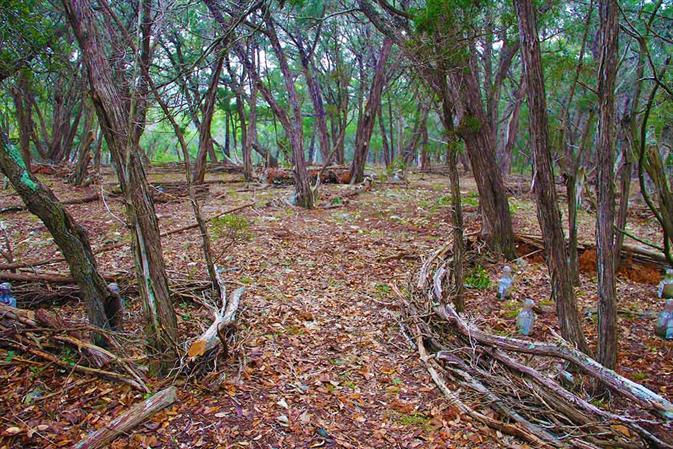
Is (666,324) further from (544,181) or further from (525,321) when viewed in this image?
(544,181)

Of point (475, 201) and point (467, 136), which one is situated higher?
point (467, 136)

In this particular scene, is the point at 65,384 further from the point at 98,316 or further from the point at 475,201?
the point at 475,201

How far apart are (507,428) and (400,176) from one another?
33.6 ft

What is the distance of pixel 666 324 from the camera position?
4.00 m

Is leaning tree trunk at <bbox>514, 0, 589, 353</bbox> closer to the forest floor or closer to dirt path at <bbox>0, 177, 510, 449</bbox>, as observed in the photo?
the forest floor

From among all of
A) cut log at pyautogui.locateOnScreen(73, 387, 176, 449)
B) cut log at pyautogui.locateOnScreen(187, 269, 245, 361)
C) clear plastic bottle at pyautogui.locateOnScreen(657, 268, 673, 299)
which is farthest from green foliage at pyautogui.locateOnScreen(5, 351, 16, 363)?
clear plastic bottle at pyautogui.locateOnScreen(657, 268, 673, 299)

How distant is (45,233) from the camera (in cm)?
629

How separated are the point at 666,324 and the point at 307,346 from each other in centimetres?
310

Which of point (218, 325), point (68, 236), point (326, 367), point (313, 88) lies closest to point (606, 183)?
point (326, 367)

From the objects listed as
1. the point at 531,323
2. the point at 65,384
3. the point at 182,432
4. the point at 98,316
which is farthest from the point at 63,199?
the point at 531,323

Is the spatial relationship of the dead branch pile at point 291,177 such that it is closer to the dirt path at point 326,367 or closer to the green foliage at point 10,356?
the dirt path at point 326,367

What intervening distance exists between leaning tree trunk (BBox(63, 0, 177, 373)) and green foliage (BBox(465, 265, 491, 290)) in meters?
3.47

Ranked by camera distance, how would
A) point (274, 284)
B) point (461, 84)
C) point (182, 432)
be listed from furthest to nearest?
Result: point (461, 84), point (274, 284), point (182, 432)

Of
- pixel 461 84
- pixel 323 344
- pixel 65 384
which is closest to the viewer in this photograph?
pixel 65 384
